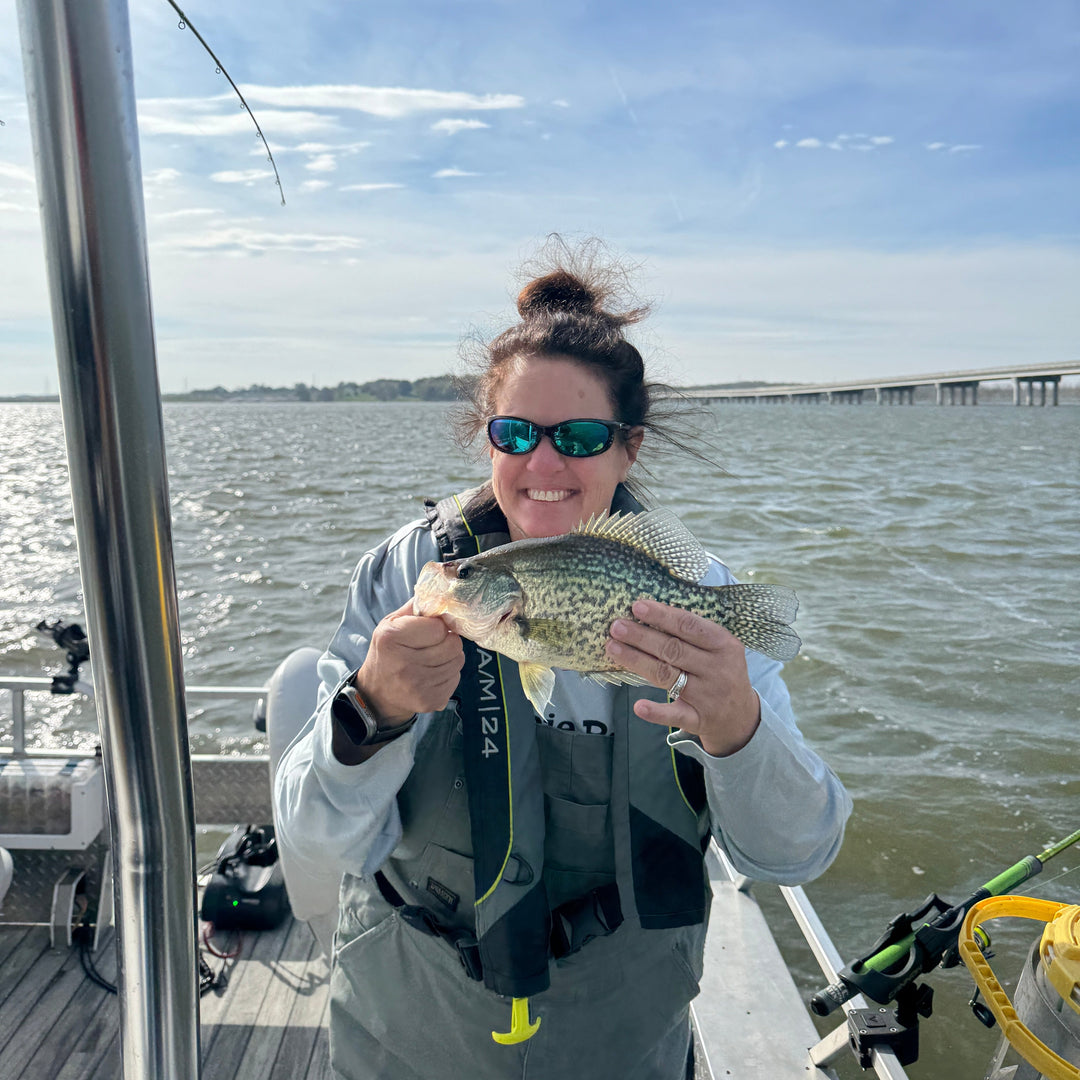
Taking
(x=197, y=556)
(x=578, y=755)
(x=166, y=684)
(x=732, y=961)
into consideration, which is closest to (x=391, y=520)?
(x=197, y=556)

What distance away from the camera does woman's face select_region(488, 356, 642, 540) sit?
2578 mm

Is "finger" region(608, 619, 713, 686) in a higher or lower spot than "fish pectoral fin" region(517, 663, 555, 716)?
higher

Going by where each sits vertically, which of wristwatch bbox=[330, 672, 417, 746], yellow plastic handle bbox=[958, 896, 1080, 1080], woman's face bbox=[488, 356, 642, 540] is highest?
woman's face bbox=[488, 356, 642, 540]

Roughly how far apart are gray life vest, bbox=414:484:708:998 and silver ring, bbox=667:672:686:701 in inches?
20.0

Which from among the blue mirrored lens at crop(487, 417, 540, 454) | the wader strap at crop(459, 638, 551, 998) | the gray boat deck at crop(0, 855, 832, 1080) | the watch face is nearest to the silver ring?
the wader strap at crop(459, 638, 551, 998)

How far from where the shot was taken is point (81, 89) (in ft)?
2.57

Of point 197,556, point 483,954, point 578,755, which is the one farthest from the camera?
point 197,556

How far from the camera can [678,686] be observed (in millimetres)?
2020

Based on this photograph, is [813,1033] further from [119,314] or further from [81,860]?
[119,314]

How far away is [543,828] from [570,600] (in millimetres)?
816

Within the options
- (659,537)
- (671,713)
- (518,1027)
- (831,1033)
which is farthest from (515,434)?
(831,1033)

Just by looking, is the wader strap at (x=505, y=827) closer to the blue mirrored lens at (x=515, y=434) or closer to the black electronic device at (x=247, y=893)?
the blue mirrored lens at (x=515, y=434)

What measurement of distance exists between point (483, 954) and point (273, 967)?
316 cm

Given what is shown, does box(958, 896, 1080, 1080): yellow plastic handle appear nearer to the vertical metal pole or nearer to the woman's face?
the woman's face
